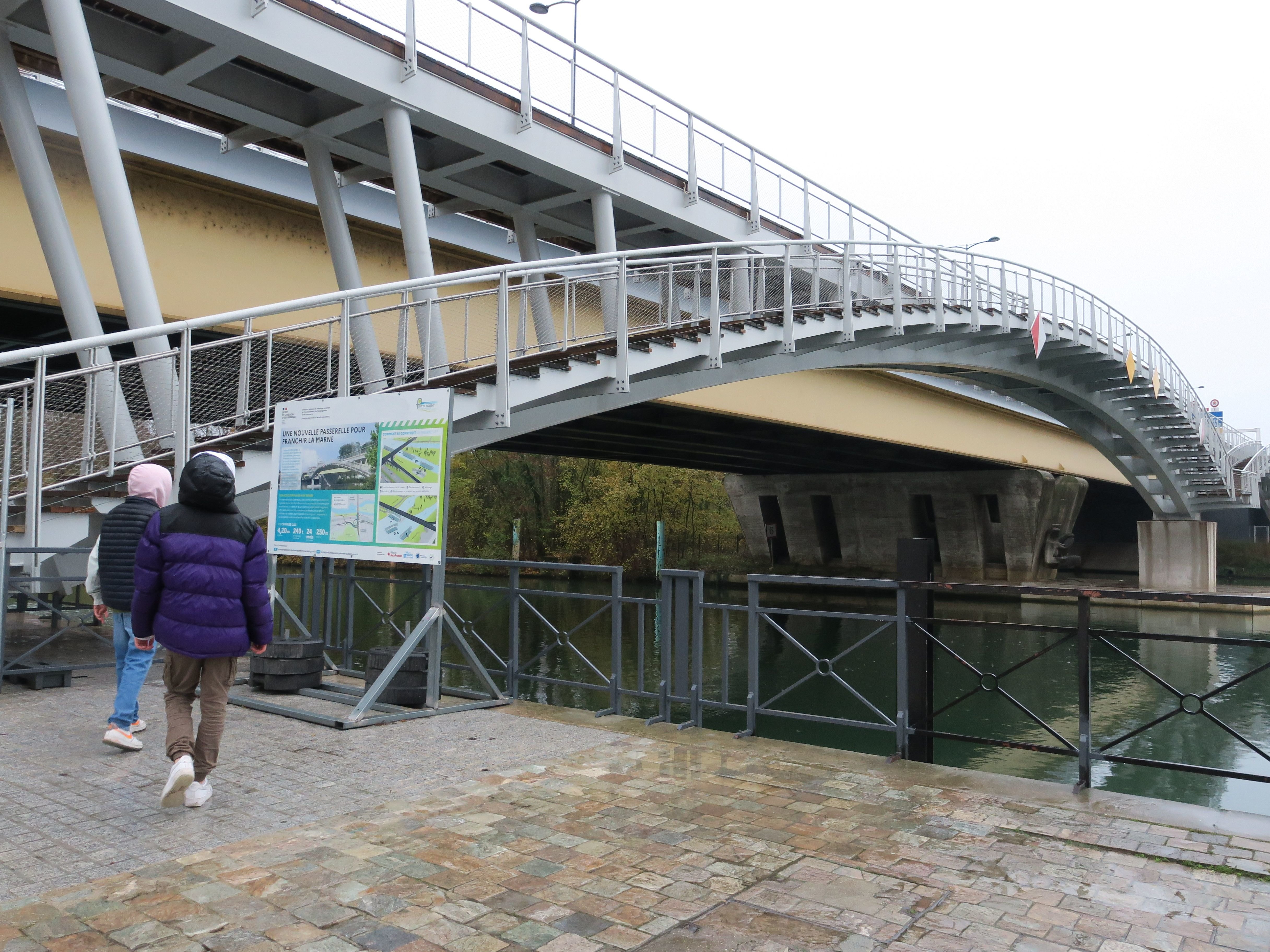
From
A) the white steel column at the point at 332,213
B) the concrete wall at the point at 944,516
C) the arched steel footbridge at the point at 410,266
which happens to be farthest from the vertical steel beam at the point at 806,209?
the concrete wall at the point at 944,516

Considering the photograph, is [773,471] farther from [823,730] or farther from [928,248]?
[823,730]

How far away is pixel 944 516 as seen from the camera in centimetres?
4078

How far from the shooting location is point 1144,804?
5426mm

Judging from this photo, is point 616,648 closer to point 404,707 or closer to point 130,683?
point 404,707

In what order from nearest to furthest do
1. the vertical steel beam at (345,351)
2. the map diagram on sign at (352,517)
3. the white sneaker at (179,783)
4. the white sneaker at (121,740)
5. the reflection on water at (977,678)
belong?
1. the white sneaker at (179,783)
2. the white sneaker at (121,740)
3. the map diagram on sign at (352,517)
4. the vertical steel beam at (345,351)
5. the reflection on water at (977,678)

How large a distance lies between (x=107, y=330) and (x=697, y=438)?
603 inches

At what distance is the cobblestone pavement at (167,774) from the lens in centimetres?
448

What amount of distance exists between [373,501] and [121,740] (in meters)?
2.31

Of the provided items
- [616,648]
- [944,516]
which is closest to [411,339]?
[616,648]

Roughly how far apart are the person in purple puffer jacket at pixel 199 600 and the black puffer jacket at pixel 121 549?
1363 millimetres

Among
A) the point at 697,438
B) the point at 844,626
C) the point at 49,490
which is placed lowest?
the point at 844,626

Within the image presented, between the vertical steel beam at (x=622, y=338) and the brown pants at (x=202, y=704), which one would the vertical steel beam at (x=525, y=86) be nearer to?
the vertical steel beam at (x=622, y=338)

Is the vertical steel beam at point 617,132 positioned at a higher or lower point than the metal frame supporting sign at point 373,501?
higher

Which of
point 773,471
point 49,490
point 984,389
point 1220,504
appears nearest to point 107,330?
point 49,490
